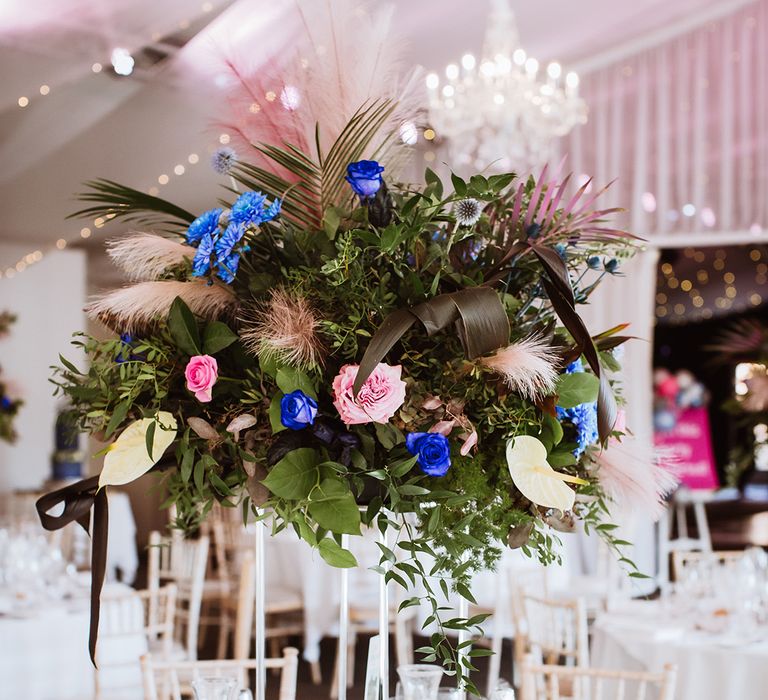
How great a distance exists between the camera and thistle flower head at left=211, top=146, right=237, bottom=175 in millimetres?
1462

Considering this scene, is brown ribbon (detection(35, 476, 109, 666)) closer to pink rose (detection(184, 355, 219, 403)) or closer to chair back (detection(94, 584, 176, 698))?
pink rose (detection(184, 355, 219, 403))

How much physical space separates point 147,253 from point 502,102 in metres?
4.46

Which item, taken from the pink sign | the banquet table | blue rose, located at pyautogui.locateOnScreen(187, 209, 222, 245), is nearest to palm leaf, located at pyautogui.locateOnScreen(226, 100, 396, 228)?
blue rose, located at pyautogui.locateOnScreen(187, 209, 222, 245)

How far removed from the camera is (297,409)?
4.03 ft

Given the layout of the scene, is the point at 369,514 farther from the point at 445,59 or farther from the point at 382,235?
the point at 445,59

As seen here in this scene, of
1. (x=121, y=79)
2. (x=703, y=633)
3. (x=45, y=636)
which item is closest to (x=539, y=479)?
(x=703, y=633)

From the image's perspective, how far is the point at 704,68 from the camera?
21.4 ft

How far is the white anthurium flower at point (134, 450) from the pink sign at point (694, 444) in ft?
28.1

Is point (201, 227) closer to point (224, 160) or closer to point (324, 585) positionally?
point (224, 160)

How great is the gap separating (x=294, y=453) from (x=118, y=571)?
7.30 meters

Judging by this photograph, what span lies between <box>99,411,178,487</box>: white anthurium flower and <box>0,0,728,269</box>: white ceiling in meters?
4.78

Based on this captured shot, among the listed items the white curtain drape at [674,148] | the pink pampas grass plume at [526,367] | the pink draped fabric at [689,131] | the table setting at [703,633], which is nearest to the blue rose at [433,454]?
the pink pampas grass plume at [526,367]

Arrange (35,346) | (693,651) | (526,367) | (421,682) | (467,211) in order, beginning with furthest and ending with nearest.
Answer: (35,346) < (693,651) < (421,682) < (467,211) < (526,367)

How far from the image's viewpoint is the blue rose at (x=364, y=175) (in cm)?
→ 130
